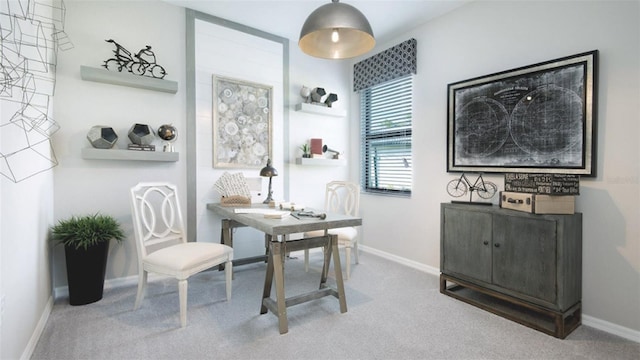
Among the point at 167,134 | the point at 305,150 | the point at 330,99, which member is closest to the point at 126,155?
the point at 167,134

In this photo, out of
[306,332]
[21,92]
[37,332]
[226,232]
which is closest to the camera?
[21,92]

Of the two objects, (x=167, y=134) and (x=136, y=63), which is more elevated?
(x=136, y=63)

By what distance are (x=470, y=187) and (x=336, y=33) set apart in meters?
1.82

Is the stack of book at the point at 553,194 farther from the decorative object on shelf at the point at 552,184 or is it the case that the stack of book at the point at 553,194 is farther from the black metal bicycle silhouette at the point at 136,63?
the black metal bicycle silhouette at the point at 136,63

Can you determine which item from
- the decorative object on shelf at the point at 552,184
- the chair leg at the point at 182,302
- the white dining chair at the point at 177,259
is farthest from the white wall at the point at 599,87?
the chair leg at the point at 182,302

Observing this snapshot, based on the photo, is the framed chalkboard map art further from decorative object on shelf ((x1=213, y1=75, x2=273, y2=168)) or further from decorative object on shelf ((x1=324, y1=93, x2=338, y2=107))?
decorative object on shelf ((x1=213, y1=75, x2=273, y2=168))

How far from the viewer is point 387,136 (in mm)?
3926

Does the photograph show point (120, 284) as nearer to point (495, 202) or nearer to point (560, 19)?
point (495, 202)

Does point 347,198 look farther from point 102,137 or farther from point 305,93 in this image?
point 102,137

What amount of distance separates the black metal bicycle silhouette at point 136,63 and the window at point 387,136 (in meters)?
2.51

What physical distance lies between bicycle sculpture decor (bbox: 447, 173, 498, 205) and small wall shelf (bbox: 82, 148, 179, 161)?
9.03 ft

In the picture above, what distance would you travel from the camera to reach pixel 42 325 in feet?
6.76

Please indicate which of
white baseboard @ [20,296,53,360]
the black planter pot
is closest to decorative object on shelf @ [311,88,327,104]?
the black planter pot

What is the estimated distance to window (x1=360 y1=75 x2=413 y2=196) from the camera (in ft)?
12.1
